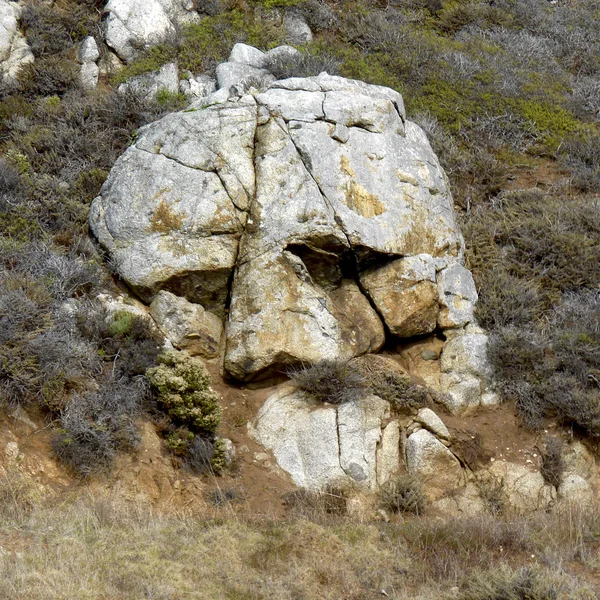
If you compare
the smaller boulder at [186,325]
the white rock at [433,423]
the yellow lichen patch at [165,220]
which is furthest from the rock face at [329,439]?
the yellow lichen patch at [165,220]

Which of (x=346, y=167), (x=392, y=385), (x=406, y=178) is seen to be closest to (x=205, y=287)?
(x=346, y=167)

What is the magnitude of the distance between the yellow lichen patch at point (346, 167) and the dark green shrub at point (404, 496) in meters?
4.21

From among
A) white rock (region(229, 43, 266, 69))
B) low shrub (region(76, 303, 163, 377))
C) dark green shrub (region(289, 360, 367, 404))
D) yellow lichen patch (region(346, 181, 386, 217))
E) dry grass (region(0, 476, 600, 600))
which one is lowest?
dark green shrub (region(289, 360, 367, 404))

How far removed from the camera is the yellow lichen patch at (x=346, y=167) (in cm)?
969

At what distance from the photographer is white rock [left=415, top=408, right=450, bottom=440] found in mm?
8266

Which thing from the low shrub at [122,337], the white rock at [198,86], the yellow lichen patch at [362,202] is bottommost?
the low shrub at [122,337]

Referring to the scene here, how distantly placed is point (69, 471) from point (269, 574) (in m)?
2.65

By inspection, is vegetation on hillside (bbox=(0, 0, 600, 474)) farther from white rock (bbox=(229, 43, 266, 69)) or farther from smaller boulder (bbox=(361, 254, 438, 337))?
smaller boulder (bbox=(361, 254, 438, 337))

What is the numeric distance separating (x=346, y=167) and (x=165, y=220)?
102 inches

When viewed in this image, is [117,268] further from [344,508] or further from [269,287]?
[344,508]

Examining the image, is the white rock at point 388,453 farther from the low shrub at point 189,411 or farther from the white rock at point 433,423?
the low shrub at point 189,411

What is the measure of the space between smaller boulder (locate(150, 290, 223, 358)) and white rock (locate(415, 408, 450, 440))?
269 centimetres

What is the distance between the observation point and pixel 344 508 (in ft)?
24.7

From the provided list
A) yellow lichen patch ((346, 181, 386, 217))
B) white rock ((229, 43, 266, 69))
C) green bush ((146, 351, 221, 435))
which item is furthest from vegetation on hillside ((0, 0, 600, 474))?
yellow lichen patch ((346, 181, 386, 217))
